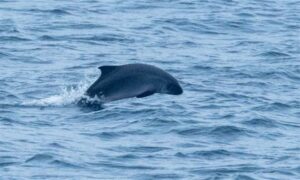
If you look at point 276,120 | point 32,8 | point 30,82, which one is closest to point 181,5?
point 32,8

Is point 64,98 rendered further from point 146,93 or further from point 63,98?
point 146,93

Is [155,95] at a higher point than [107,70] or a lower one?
lower

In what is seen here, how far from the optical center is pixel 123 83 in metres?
22.0

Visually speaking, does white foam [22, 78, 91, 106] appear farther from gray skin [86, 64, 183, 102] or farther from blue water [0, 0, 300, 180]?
gray skin [86, 64, 183, 102]

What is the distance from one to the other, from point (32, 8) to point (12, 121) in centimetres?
1470

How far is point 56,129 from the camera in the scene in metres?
20.3

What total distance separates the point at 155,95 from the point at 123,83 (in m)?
2.12

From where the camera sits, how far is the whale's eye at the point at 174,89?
22719mm

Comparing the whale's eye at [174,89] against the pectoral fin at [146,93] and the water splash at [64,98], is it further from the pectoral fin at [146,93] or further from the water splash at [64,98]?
the water splash at [64,98]

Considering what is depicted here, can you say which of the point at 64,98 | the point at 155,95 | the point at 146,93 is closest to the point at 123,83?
the point at 146,93

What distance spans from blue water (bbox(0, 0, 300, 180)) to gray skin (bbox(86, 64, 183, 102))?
332 millimetres

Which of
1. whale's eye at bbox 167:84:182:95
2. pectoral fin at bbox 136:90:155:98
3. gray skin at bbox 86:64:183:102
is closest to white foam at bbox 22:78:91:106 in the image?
gray skin at bbox 86:64:183:102

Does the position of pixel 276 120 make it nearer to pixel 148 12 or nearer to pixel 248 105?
pixel 248 105

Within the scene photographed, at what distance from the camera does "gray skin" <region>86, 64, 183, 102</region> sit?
21.9 meters
